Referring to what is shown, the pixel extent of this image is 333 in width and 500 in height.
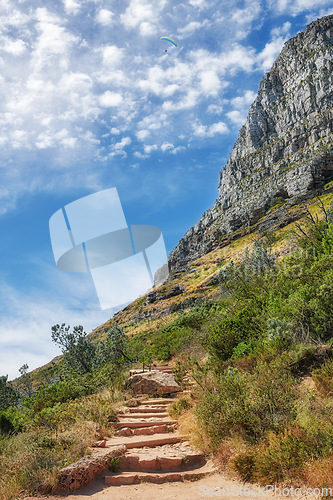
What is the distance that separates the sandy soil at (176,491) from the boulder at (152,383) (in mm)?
6124

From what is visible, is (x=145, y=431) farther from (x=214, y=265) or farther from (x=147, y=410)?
(x=214, y=265)

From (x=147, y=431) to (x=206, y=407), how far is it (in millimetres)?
2616

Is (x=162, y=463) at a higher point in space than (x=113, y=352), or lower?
lower

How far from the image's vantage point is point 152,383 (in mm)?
11125

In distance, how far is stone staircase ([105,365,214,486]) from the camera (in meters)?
5.04

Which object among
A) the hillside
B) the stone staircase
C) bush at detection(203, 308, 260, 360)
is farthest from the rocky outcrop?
bush at detection(203, 308, 260, 360)

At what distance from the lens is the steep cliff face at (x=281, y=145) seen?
89.8 meters

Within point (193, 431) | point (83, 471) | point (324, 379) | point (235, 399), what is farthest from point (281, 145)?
point (83, 471)

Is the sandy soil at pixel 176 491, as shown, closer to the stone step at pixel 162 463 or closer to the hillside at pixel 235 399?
the hillside at pixel 235 399

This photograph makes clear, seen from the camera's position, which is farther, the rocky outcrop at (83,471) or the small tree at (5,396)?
the small tree at (5,396)

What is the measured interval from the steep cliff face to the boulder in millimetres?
80414

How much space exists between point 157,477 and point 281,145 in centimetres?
12020

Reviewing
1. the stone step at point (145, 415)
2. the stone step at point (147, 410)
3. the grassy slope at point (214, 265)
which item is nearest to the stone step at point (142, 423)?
the stone step at point (145, 415)

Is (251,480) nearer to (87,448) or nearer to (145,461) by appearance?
(145,461)
